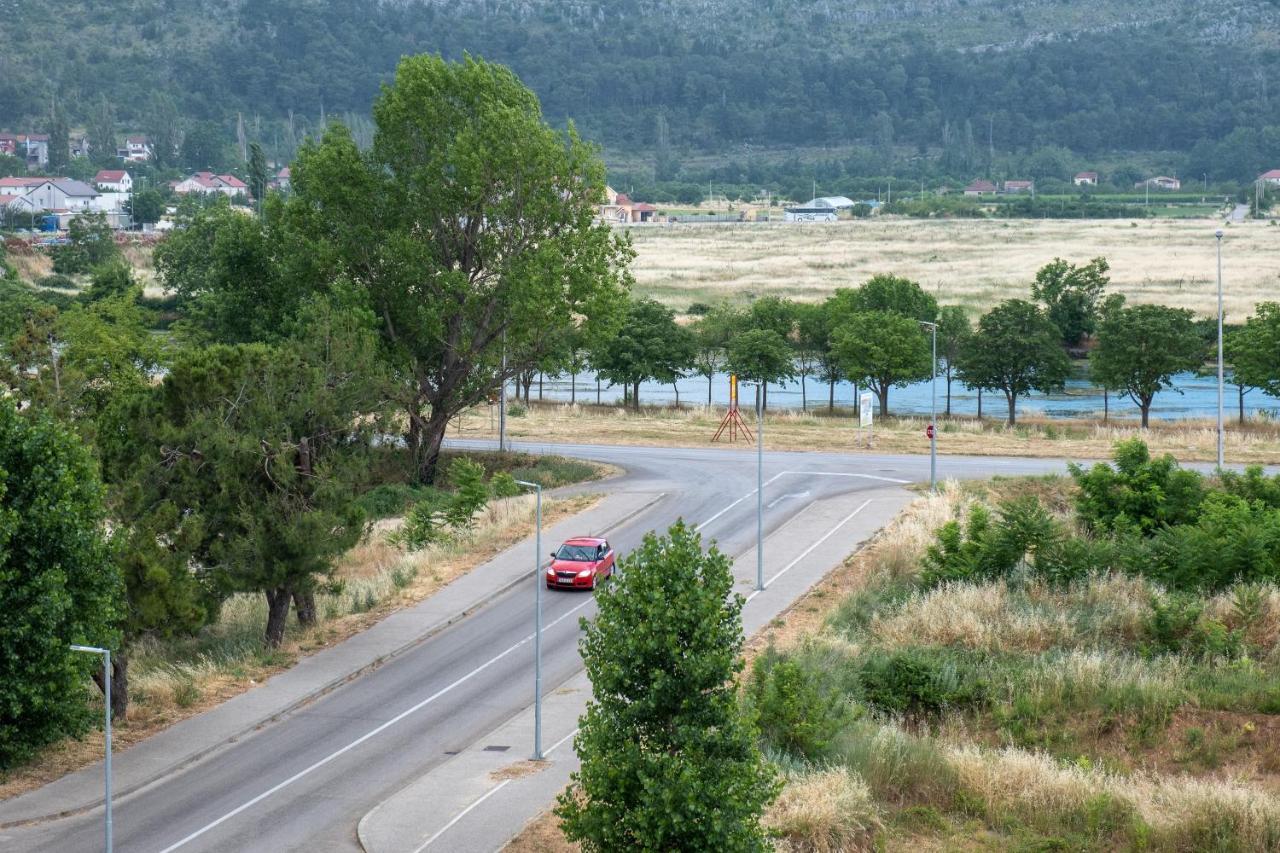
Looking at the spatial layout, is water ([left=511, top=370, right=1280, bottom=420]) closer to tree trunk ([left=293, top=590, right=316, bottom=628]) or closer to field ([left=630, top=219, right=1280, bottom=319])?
field ([left=630, top=219, right=1280, bottom=319])

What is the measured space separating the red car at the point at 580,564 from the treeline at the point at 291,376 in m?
5.80

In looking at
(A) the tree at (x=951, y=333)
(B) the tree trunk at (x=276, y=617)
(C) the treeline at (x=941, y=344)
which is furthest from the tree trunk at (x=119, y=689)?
(A) the tree at (x=951, y=333)

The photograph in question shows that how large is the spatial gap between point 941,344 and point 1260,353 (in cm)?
1739

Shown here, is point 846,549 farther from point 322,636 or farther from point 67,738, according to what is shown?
point 67,738

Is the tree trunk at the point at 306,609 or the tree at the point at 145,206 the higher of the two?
the tree at the point at 145,206

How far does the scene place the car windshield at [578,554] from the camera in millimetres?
41781

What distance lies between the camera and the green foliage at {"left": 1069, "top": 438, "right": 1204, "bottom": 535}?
44.1 metres

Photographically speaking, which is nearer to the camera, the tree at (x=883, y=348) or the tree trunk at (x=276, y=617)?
the tree trunk at (x=276, y=617)

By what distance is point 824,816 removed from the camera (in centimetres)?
2470

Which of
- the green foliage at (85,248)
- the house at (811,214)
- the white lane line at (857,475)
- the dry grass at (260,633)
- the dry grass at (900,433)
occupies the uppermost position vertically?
the house at (811,214)

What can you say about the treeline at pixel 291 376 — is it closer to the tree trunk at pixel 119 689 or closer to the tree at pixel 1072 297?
the tree trunk at pixel 119 689

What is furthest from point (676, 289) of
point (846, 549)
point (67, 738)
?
point (67, 738)

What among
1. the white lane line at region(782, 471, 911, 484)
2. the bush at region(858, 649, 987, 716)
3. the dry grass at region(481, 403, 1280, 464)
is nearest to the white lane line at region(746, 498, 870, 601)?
the white lane line at region(782, 471, 911, 484)

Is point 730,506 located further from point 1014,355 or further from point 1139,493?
point 1014,355
